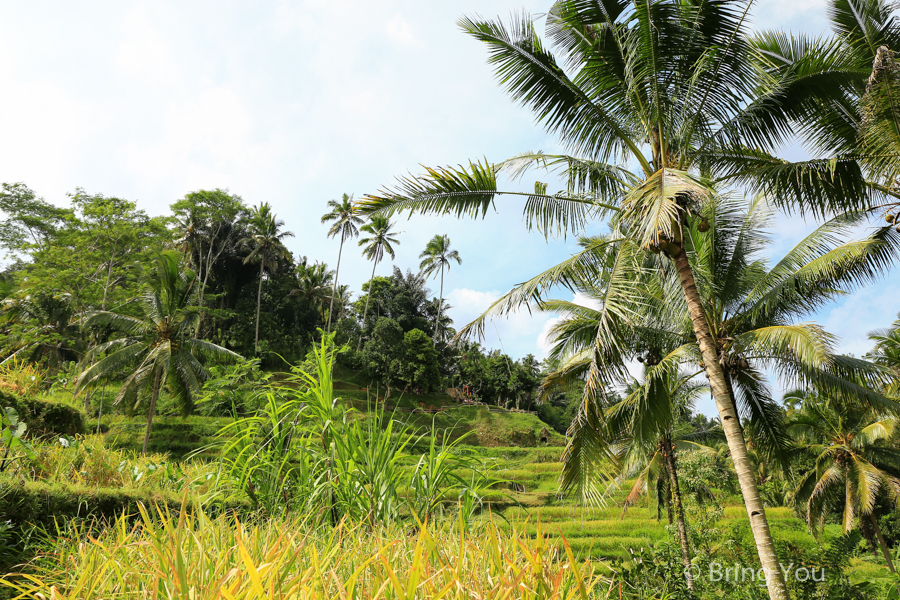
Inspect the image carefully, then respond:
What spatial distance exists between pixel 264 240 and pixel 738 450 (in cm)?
3031

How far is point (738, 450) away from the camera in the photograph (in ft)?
14.0

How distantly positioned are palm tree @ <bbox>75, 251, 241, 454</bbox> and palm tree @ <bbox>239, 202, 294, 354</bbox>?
515 inches

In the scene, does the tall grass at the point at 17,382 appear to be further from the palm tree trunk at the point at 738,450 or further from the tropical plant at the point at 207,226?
the tropical plant at the point at 207,226

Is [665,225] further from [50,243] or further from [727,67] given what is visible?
[50,243]

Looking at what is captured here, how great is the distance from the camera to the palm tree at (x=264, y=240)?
97.5 ft

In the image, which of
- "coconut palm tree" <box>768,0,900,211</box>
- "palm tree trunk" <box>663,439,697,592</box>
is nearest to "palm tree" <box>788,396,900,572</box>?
"palm tree trunk" <box>663,439,697,592</box>

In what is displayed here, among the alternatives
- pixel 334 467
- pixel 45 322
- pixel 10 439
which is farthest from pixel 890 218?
pixel 45 322

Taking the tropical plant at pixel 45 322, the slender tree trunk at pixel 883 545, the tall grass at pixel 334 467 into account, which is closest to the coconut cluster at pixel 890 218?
the tall grass at pixel 334 467

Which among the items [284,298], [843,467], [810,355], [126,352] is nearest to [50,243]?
[126,352]

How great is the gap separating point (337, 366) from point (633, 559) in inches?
1151

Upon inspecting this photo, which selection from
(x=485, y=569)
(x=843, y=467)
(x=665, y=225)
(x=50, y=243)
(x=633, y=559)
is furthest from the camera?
(x=50, y=243)

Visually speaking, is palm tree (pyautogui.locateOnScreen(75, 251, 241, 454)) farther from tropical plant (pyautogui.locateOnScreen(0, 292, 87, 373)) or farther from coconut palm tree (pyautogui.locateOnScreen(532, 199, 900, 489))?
coconut palm tree (pyautogui.locateOnScreen(532, 199, 900, 489))

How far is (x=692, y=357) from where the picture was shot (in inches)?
290

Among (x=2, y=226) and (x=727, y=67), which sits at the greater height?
(x=2, y=226)
